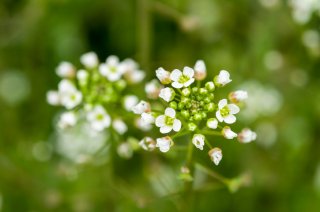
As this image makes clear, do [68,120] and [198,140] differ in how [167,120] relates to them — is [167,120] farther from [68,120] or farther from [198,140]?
[68,120]

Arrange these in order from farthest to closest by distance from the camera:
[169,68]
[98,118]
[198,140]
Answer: [169,68] < [98,118] < [198,140]

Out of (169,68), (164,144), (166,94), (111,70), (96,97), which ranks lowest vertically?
(164,144)

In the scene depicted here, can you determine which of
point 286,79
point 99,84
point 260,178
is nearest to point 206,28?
point 286,79

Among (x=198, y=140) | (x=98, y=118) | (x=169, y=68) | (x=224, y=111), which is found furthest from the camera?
(x=169, y=68)

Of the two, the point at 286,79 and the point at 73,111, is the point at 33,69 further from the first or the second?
the point at 286,79

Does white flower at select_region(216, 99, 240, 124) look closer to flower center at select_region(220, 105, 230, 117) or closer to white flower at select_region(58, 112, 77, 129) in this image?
flower center at select_region(220, 105, 230, 117)

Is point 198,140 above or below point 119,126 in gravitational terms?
below

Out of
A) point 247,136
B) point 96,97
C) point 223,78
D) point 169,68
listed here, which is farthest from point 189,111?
point 169,68
